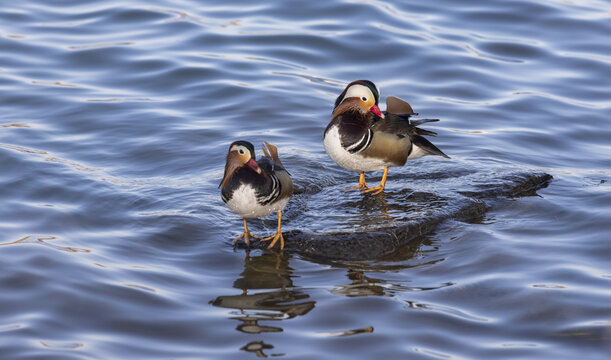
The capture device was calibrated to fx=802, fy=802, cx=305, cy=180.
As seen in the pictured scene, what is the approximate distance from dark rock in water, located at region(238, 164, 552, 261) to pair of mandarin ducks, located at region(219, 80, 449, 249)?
8.9 inches

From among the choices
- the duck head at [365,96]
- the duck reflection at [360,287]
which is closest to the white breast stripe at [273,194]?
the duck reflection at [360,287]

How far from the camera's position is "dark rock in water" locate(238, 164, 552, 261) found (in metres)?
6.35

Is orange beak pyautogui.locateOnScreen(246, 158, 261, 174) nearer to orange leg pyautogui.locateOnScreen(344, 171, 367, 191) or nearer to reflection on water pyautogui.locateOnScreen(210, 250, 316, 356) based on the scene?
reflection on water pyautogui.locateOnScreen(210, 250, 316, 356)

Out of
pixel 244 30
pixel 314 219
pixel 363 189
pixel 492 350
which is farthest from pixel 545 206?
pixel 244 30

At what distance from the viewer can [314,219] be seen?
688 cm

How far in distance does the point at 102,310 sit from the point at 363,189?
292 cm

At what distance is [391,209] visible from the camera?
705 cm

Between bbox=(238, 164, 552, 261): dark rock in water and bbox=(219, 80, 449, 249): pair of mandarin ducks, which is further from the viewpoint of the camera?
bbox=(238, 164, 552, 261): dark rock in water

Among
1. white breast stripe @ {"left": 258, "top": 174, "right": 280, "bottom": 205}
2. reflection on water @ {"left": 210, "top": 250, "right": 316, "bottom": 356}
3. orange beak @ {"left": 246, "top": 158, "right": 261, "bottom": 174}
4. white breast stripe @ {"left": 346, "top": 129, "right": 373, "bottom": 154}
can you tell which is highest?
white breast stripe @ {"left": 346, "top": 129, "right": 373, "bottom": 154}

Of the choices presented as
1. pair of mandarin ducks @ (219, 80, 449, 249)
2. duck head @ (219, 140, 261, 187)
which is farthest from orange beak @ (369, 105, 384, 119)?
duck head @ (219, 140, 261, 187)

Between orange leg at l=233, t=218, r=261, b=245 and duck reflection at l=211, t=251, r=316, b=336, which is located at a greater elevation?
orange leg at l=233, t=218, r=261, b=245

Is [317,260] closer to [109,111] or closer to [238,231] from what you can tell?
[238,231]

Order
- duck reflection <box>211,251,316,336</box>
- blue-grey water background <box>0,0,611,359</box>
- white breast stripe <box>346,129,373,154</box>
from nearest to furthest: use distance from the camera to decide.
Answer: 1. blue-grey water background <box>0,0,611,359</box>
2. duck reflection <box>211,251,316,336</box>
3. white breast stripe <box>346,129,373,154</box>

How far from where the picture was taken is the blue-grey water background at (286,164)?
5289 mm
